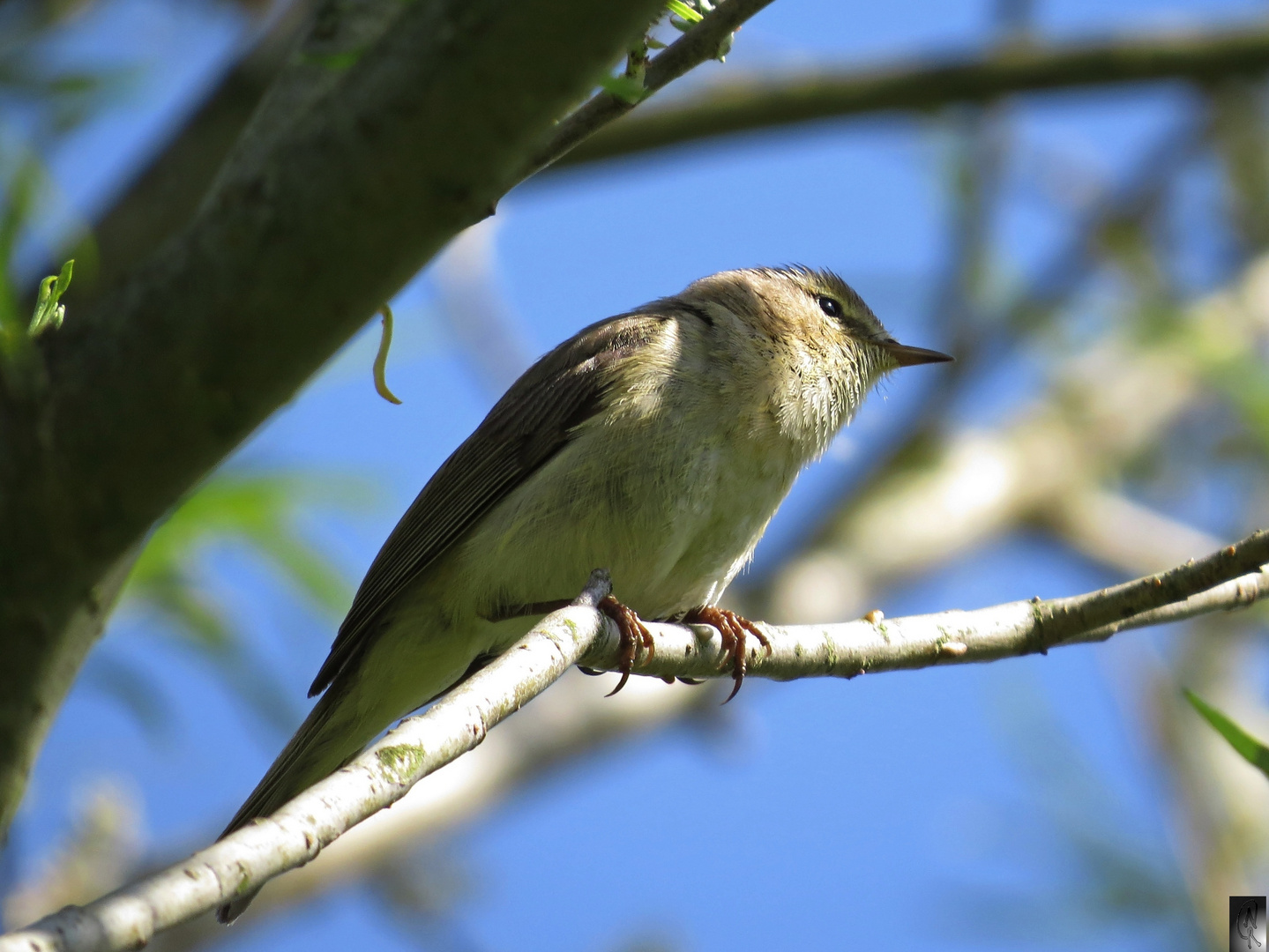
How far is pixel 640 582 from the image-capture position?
385 centimetres

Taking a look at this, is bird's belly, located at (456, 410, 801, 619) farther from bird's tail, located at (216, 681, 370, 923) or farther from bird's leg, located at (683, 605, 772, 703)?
bird's tail, located at (216, 681, 370, 923)

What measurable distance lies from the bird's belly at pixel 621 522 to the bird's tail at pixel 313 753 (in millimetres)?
581

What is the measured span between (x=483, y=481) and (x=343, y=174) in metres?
2.22

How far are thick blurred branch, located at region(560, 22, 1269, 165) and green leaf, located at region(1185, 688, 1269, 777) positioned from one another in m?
4.52

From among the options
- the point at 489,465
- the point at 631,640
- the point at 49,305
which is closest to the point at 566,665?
the point at 631,640

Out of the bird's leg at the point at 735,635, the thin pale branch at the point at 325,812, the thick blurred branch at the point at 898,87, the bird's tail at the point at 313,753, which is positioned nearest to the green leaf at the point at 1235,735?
the bird's leg at the point at 735,635

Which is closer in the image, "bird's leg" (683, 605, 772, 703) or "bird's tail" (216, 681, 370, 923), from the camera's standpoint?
"bird's leg" (683, 605, 772, 703)

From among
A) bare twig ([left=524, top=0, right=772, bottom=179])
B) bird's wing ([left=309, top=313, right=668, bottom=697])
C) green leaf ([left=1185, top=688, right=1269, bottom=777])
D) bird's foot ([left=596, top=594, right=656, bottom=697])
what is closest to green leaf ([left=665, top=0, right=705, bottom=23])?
bare twig ([left=524, top=0, right=772, bottom=179])

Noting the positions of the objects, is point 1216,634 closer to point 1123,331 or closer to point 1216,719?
point 1123,331

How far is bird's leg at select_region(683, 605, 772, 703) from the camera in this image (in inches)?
124

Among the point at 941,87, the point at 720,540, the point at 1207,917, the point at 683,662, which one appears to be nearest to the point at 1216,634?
the point at 1207,917

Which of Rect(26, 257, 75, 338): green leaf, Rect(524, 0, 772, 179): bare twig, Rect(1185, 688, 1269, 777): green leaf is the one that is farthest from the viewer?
Rect(1185, 688, 1269, 777): green leaf

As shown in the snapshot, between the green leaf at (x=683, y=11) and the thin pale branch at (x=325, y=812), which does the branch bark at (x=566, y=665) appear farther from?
the green leaf at (x=683, y=11)

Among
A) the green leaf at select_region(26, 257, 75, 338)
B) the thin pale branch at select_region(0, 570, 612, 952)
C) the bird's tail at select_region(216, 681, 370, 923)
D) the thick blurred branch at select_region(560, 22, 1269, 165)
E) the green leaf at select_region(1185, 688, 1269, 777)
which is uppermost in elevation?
the thick blurred branch at select_region(560, 22, 1269, 165)
